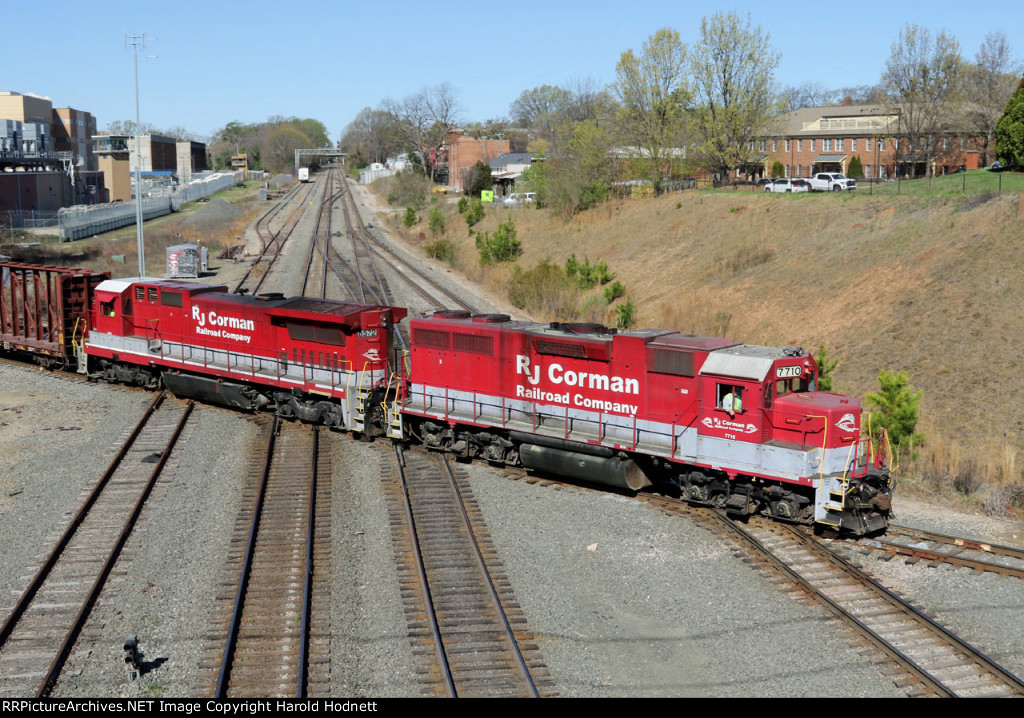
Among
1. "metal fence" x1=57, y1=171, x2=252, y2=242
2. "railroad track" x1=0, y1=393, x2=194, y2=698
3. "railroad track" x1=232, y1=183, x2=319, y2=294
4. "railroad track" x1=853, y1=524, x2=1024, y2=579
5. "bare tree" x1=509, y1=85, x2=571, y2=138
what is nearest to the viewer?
"railroad track" x1=0, y1=393, x2=194, y2=698

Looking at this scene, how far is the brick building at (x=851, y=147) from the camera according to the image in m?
62.9

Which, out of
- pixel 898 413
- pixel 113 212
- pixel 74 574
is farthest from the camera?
pixel 113 212

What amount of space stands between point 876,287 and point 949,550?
64.3 ft

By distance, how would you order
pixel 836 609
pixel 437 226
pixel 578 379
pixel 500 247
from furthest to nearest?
pixel 437 226
pixel 500 247
pixel 578 379
pixel 836 609

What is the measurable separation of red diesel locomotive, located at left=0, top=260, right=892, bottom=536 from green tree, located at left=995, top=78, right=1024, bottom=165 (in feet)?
107

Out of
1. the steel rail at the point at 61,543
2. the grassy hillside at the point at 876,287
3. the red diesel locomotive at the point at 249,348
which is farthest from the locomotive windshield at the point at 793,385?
the steel rail at the point at 61,543

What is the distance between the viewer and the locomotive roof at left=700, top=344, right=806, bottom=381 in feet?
51.5

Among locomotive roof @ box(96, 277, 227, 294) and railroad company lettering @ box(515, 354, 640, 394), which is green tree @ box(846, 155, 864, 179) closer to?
Answer: locomotive roof @ box(96, 277, 227, 294)

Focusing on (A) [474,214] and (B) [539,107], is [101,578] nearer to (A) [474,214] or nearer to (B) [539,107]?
(A) [474,214]

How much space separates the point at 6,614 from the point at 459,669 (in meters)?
6.79

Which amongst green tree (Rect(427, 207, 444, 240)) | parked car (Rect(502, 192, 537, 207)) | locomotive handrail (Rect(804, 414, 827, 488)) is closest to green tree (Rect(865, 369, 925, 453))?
locomotive handrail (Rect(804, 414, 827, 488))

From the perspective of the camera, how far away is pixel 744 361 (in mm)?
15992

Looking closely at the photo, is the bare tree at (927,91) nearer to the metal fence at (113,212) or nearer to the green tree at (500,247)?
the green tree at (500,247)

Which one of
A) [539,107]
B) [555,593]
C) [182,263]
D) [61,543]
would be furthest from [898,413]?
[539,107]
